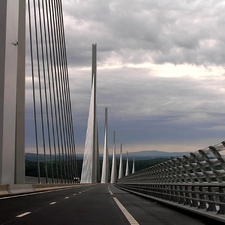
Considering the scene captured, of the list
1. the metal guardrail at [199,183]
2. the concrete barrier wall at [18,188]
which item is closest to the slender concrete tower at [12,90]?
the concrete barrier wall at [18,188]

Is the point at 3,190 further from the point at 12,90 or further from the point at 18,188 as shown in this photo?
the point at 12,90

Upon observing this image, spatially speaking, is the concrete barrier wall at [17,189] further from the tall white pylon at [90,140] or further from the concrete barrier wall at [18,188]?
the tall white pylon at [90,140]

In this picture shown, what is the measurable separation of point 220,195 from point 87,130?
204 feet

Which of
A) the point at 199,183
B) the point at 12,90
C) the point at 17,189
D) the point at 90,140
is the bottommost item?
A: the point at 17,189

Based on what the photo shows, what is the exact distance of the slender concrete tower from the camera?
80.4ft

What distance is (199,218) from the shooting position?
13438mm

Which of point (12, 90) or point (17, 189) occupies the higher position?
point (12, 90)

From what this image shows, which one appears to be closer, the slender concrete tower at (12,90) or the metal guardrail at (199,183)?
the metal guardrail at (199,183)

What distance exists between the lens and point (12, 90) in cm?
2570

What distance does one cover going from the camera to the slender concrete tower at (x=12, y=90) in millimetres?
24500

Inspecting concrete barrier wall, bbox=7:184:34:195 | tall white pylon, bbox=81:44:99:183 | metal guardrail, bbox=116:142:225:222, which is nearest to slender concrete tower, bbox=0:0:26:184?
concrete barrier wall, bbox=7:184:34:195

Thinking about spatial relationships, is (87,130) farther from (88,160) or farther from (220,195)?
→ (220,195)

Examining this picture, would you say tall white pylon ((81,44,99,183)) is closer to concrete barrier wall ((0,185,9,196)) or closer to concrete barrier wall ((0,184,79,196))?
concrete barrier wall ((0,184,79,196))

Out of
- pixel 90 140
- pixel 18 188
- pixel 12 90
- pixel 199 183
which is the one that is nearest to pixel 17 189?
pixel 18 188
